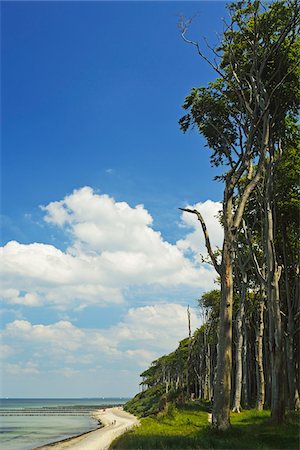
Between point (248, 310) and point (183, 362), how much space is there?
5701 centimetres

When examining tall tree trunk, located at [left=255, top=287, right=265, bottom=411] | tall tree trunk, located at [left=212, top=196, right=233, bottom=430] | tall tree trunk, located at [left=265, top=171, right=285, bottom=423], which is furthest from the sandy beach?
tall tree trunk, located at [left=212, top=196, right=233, bottom=430]

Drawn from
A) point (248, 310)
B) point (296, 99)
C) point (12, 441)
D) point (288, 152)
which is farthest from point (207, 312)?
point (296, 99)

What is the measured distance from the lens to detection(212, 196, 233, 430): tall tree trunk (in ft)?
56.9

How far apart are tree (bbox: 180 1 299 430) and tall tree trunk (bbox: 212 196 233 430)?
13 centimetres

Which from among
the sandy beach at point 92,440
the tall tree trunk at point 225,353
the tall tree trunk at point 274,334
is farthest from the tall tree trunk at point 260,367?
the tall tree trunk at point 225,353

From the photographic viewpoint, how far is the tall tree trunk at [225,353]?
56.9ft

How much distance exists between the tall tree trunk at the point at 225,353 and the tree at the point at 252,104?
13cm

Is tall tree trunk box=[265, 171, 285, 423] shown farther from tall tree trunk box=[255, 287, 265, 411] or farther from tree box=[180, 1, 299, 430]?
tall tree trunk box=[255, 287, 265, 411]

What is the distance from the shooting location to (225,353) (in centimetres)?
1773

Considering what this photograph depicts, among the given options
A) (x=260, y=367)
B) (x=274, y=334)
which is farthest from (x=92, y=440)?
(x=274, y=334)

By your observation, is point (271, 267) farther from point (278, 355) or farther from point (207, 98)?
point (207, 98)

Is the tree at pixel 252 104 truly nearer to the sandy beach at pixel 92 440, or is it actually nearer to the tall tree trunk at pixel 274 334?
the tall tree trunk at pixel 274 334

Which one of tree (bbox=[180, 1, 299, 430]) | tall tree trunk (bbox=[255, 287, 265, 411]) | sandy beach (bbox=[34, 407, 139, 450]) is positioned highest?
tree (bbox=[180, 1, 299, 430])

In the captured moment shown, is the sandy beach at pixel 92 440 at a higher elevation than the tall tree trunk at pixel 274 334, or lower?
lower
